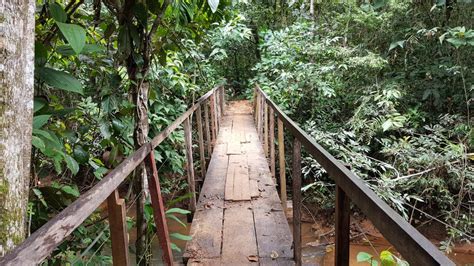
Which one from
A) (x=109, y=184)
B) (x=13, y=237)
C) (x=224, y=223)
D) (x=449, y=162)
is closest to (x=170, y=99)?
(x=224, y=223)

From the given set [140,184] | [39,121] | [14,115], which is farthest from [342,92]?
[14,115]

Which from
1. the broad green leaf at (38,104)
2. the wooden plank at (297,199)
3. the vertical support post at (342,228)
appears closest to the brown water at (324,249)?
the wooden plank at (297,199)

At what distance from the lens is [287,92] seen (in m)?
6.69

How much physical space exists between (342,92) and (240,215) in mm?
4720

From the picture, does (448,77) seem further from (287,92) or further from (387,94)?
(287,92)

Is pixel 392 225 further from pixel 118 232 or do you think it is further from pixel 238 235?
pixel 238 235

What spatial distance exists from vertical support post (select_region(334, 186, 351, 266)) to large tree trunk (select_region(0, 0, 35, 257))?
85 cm

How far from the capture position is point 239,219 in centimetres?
247

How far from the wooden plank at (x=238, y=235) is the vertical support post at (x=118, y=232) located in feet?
2.69

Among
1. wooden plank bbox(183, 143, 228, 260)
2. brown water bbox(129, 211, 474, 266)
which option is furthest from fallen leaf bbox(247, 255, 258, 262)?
brown water bbox(129, 211, 474, 266)

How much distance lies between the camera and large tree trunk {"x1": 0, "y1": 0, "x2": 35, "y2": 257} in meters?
0.75

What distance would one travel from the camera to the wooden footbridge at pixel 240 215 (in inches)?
26.7

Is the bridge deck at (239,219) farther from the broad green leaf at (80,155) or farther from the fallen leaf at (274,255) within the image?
the broad green leaf at (80,155)

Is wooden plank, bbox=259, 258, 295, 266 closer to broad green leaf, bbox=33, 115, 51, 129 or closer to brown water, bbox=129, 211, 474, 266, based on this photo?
broad green leaf, bbox=33, 115, 51, 129
